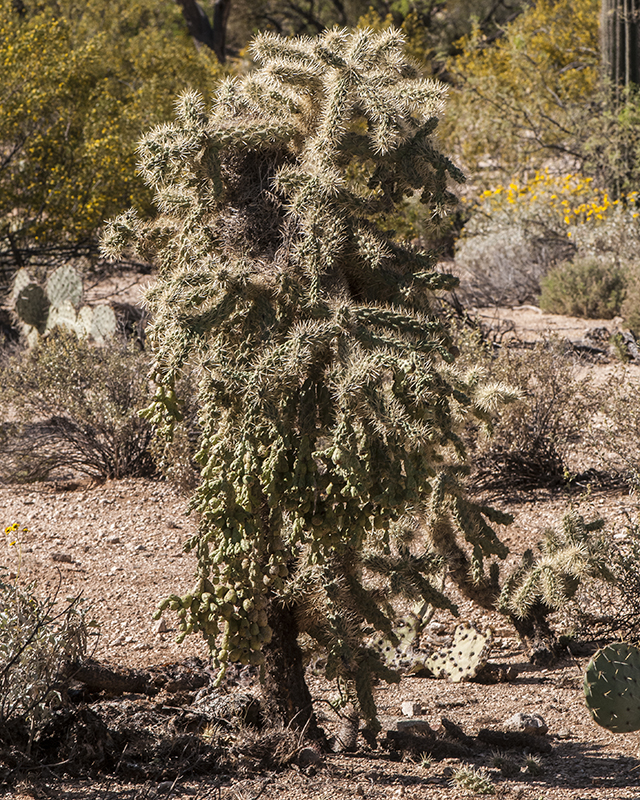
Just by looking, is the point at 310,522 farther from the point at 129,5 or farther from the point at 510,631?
the point at 129,5

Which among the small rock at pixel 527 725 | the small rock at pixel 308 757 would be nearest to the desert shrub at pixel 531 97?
the small rock at pixel 527 725

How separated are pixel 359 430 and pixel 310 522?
0.36 meters

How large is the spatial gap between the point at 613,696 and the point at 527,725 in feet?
Result: 1.42

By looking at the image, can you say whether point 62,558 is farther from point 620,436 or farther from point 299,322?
point 620,436

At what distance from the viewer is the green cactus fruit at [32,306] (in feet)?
32.4

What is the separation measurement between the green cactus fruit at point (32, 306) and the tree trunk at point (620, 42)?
8.18 meters

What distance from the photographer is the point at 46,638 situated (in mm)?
3057

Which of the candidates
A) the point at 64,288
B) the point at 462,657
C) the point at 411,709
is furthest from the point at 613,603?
the point at 64,288

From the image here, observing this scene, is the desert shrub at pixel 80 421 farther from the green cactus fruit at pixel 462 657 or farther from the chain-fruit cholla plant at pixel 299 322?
the chain-fruit cholla plant at pixel 299 322

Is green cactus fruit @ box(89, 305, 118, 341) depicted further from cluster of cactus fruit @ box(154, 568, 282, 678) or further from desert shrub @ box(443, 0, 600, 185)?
desert shrub @ box(443, 0, 600, 185)

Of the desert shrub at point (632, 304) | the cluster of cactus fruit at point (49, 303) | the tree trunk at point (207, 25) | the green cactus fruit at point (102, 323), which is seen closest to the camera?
the desert shrub at point (632, 304)

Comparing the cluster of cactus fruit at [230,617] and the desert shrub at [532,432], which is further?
the desert shrub at [532,432]

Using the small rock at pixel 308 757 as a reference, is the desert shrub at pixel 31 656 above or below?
above

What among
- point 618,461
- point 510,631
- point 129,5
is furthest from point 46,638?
point 129,5
